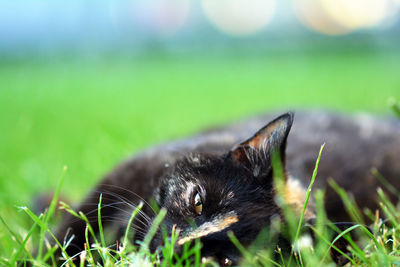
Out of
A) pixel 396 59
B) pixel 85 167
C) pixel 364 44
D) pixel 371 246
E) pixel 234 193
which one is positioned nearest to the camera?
pixel 371 246

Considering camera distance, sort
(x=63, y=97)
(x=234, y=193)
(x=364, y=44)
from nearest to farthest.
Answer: (x=234, y=193), (x=63, y=97), (x=364, y=44)

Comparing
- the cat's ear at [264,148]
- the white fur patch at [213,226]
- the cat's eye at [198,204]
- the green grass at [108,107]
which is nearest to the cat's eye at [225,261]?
the white fur patch at [213,226]

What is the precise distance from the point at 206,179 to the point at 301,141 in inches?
47.2

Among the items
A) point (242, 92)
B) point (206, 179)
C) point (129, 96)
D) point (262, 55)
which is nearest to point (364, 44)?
point (262, 55)

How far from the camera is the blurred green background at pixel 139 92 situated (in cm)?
330

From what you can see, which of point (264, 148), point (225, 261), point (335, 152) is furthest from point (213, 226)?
point (335, 152)

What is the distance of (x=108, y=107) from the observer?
681 centimetres

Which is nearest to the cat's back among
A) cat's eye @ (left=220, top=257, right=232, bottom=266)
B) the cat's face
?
the cat's face

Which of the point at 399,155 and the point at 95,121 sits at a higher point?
the point at 399,155

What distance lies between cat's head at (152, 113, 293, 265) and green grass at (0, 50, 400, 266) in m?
0.62

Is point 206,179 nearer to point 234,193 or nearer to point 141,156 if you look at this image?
point 234,193

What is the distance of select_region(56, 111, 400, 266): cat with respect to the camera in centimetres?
155

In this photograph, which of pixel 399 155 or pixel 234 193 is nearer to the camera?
pixel 234 193

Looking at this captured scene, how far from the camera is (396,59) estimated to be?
1028 centimetres
